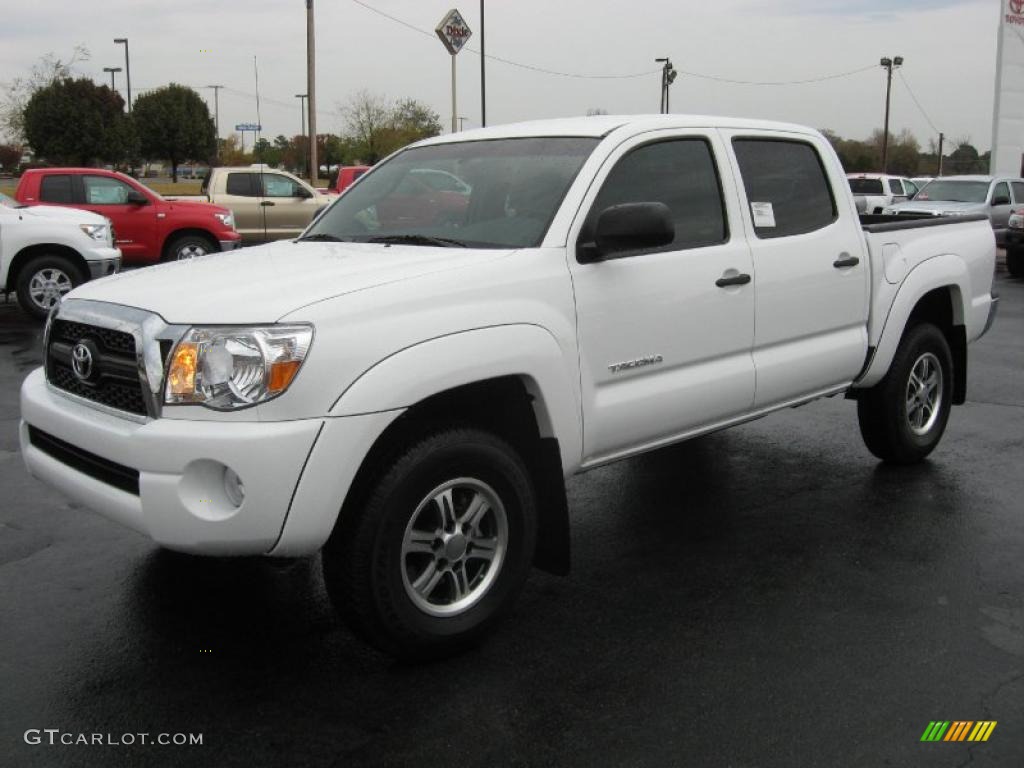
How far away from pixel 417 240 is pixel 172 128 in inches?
2522

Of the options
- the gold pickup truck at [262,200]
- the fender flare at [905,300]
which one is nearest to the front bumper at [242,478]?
the fender flare at [905,300]

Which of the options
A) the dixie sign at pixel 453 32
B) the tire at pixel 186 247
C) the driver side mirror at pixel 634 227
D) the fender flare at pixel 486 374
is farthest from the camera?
the dixie sign at pixel 453 32

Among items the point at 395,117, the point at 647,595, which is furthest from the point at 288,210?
the point at 395,117

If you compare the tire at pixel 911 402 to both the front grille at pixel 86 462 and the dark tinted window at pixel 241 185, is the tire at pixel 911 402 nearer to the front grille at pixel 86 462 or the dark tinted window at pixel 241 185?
the front grille at pixel 86 462

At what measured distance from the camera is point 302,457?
3148 millimetres

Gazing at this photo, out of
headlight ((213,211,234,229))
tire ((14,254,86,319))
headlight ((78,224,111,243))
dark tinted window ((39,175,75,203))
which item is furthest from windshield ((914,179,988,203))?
tire ((14,254,86,319))

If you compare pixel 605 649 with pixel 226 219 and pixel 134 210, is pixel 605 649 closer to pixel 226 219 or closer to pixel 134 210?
pixel 134 210

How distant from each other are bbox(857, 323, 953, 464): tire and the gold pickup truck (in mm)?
15160

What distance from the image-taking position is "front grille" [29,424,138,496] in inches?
132

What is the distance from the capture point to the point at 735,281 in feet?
15.0

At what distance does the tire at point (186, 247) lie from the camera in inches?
639

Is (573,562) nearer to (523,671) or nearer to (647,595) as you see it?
(647,595)

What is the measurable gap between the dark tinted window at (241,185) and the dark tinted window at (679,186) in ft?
54.1

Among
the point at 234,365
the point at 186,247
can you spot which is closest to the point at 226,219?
the point at 186,247
